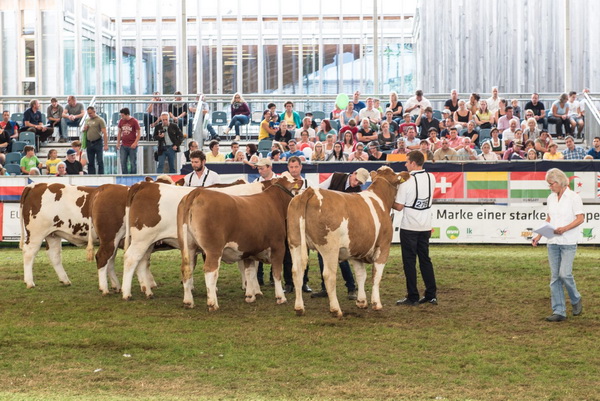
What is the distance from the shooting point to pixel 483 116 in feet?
76.8

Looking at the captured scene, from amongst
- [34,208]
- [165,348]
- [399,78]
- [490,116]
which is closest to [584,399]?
[165,348]

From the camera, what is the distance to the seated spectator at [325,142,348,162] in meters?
19.9

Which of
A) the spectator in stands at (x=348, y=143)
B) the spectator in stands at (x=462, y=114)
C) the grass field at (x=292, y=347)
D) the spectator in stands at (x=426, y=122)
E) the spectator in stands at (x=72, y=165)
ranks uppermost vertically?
the spectator in stands at (x=462, y=114)

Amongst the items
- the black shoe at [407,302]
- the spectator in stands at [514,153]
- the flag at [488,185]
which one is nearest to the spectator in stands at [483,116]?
the spectator in stands at [514,153]

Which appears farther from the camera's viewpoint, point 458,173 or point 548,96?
point 548,96

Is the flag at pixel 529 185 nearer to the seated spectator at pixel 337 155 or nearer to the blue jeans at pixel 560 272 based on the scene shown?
the seated spectator at pixel 337 155

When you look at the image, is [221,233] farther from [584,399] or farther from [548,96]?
[548,96]

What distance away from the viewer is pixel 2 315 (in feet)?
35.5

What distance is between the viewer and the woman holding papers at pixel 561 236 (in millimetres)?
10312

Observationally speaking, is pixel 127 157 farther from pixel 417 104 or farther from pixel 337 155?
pixel 417 104

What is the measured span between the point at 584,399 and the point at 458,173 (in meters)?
12.1

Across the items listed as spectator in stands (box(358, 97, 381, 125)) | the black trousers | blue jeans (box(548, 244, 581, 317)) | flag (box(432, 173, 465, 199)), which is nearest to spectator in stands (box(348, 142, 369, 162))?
flag (box(432, 173, 465, 199))

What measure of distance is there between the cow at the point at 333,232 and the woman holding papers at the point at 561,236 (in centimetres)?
198

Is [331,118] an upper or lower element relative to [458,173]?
upper
